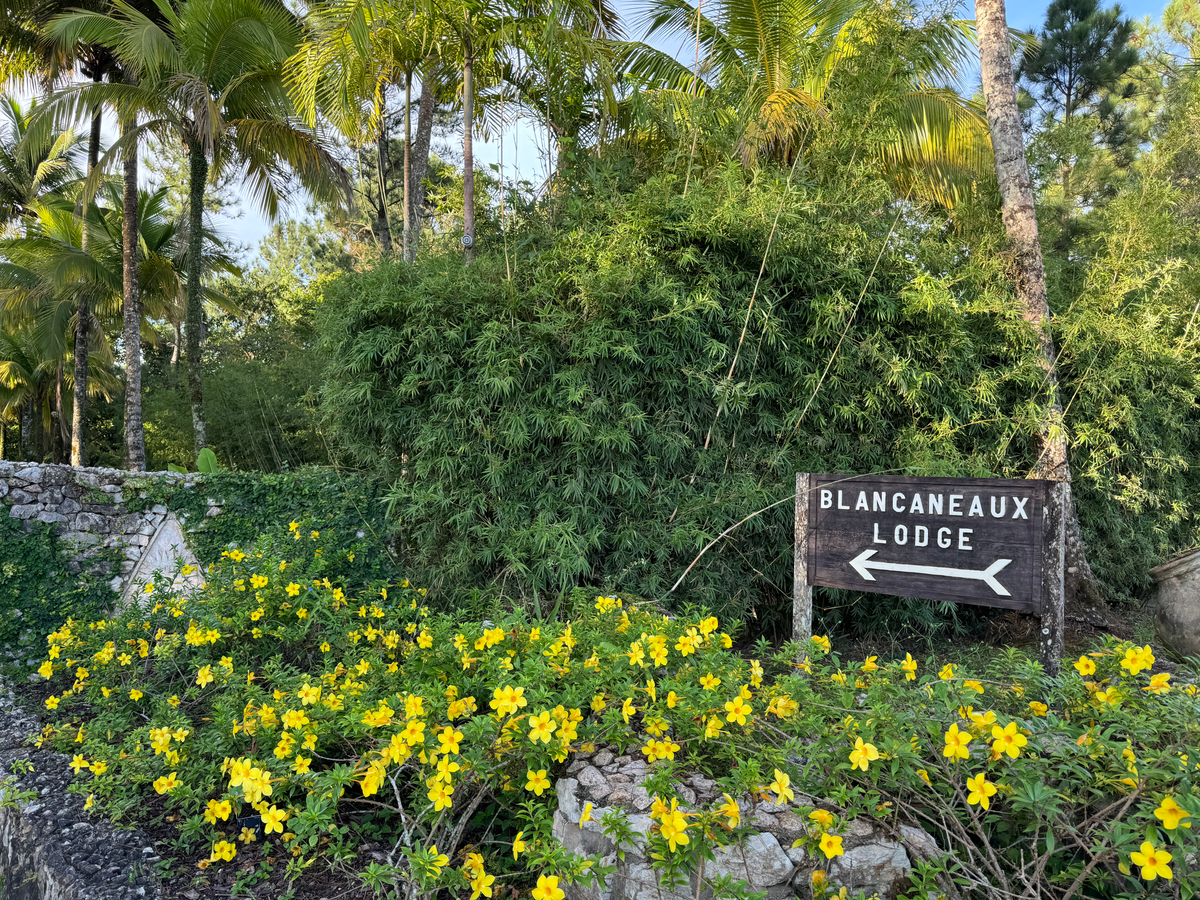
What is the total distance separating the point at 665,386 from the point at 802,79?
3.65 meters

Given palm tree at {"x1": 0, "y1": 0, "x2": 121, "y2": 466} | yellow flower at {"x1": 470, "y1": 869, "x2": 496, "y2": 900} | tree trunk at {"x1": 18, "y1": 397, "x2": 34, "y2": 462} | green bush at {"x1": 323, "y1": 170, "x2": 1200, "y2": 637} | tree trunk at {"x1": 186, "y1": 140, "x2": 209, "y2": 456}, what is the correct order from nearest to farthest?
yellow flower at {"x1": 470, "y1": 869, "x2": 496, "y2": 900} → green bush at {"x1": 323, "y1": 170, "x2": 1200, "y2": 637} → tree trunk at {"x1": 186, "y1": 140, "x2": 209, "y2": 456} → palm tree at {"x1": 0, "y1": 0, "x2": 121, "y2": 466} → tree trunk at {"x1": 18, "y1": 397, "x2": 34, "y2": 462}

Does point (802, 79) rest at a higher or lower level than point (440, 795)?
higher

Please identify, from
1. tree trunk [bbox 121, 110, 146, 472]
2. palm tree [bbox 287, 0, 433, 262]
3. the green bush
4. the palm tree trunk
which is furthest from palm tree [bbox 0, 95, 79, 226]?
the green bush

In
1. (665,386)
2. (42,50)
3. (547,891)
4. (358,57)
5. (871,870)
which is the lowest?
(871,870)

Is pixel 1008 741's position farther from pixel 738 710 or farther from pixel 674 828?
pixel 674 828

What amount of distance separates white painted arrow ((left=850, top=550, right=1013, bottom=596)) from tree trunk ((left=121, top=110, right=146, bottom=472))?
799 cm

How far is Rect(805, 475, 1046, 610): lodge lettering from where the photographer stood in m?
2.33

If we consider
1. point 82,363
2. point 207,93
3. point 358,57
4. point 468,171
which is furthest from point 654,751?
point 82,363

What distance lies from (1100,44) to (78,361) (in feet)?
55.8

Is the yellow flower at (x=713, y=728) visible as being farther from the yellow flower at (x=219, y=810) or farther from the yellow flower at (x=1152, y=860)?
the yellow flower at (x=219, y=810)

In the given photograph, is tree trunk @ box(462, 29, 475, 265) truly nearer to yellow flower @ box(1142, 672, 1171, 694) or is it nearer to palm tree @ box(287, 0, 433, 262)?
palm tree @ box(287, 0, 433, 262)

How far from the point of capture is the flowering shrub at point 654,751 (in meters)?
1.30

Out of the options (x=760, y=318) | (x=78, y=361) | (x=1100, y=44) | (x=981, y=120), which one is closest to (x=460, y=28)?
(x=760, y=318)

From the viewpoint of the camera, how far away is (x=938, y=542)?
8.09ft
